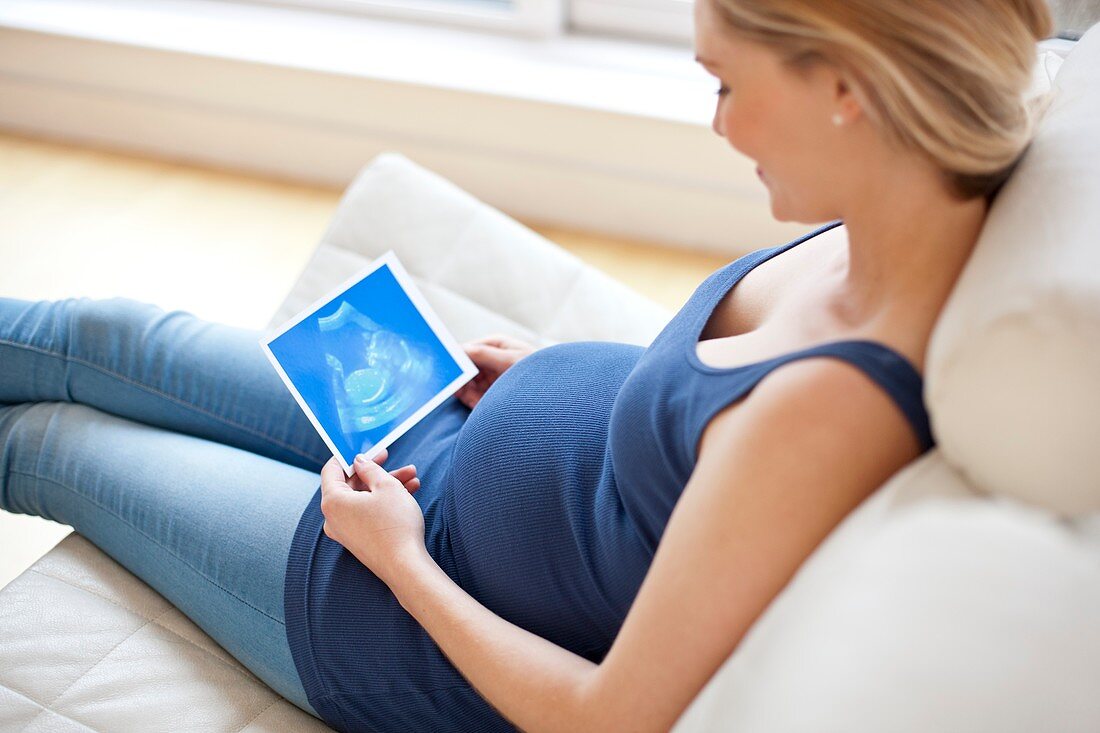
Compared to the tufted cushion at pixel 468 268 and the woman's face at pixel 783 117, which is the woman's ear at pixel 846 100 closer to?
the woman's face at pixel 783 117

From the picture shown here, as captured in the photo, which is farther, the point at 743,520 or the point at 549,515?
the point at 549,515

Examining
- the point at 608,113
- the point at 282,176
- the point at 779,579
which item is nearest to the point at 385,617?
the point at 779,579

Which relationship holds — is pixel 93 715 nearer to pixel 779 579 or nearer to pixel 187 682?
pixel 187 682

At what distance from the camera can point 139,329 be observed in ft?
4.71

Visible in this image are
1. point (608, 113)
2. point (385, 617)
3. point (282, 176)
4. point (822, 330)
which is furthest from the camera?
point (282, 176)

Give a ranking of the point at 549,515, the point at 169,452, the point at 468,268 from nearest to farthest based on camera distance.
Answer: the point at 549,515 < the point at 169,452 < the point at 468,268

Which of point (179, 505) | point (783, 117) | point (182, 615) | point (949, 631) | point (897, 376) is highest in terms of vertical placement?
point (783, 117)

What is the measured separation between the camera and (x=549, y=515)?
43.4 inches

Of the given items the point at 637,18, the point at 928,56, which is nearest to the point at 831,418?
the point at 928,56

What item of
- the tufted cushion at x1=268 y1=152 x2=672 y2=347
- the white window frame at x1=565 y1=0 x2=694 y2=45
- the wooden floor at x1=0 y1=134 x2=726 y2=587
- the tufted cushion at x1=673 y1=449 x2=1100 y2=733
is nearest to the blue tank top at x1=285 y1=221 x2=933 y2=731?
the tufted cushion at x1=673 y1=449 x2=1100 y2=733

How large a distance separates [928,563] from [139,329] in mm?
1122

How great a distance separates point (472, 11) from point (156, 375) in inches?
57.9

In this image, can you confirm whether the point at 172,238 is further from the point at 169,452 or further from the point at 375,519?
the point at 375,519

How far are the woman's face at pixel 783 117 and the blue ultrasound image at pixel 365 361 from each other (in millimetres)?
605
